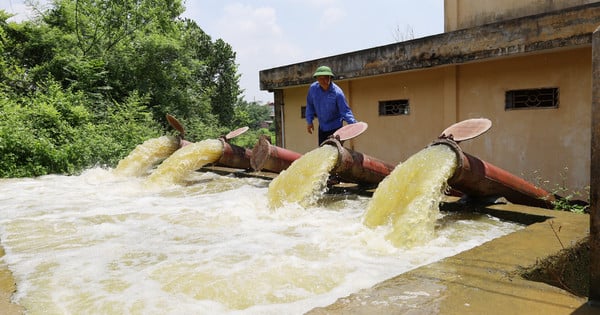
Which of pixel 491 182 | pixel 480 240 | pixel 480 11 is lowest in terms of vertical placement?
pixel 480 240

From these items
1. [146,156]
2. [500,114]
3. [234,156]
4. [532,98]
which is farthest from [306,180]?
[146,156]

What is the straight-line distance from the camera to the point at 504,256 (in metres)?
2.83

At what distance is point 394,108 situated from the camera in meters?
7.98

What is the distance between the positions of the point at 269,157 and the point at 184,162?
69.2 inches

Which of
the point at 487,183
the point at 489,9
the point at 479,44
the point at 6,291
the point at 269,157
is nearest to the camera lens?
the point at 6,291

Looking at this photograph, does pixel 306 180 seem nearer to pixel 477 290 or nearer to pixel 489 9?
pixel 477 290

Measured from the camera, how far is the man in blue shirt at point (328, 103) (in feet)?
20.6

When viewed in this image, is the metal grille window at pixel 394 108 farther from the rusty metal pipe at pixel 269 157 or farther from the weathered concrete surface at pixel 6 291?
the weathered concrete surface at pixel 6 291

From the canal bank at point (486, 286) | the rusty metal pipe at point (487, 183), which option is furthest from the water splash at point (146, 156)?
the rusty metal pipe at point (487, 183)

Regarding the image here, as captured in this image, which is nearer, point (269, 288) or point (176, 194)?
point (269, 288)

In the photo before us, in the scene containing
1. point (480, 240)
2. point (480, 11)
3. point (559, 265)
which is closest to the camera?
point (559, 265)

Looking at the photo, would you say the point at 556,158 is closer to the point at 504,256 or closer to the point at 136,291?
the point at 504,256

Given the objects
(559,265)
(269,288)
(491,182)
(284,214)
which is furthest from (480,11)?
(269,288)

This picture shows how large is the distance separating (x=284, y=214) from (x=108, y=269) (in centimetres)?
210
